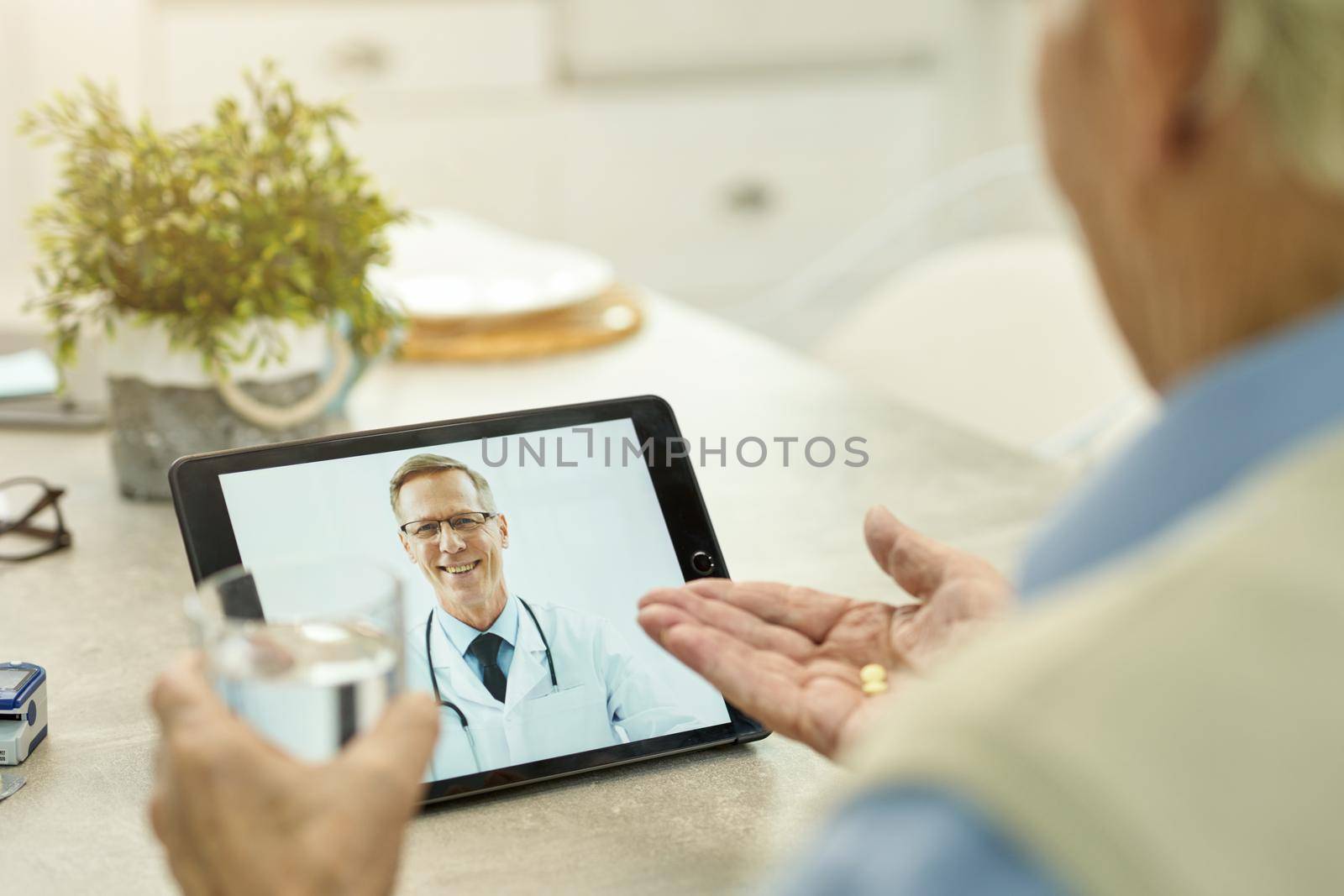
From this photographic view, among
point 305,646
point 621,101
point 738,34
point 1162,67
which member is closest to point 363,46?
point 621,101

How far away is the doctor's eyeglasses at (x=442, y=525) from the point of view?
739 mm

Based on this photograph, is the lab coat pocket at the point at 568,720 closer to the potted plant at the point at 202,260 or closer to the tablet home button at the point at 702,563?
the tablet home button at the point at 702,563

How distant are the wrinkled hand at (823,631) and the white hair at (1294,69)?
0.35 m

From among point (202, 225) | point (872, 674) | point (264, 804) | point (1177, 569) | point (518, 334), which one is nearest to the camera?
point (1177, 569)

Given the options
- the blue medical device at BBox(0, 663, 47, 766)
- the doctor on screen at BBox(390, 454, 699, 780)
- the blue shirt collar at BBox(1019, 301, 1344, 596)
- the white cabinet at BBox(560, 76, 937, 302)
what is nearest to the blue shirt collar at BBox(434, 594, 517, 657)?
the doctor on screen at BBox(390, 454, 699, 780)

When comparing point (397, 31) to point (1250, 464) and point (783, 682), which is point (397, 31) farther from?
point (1250, 464)

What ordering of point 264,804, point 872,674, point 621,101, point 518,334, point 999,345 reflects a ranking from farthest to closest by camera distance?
point 621,101
point 999,345
point 518,334
point 872,674
point 264,804

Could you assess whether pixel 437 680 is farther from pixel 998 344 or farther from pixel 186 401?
pixel 998 344

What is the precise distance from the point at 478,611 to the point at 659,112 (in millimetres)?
2659

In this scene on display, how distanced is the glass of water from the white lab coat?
0.14m

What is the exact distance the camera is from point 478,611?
713 millimetres

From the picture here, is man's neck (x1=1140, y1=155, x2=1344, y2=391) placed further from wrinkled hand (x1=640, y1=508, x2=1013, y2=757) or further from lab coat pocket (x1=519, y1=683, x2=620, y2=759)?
lab coat pocket (x1=519, y1=683, x2=620, y2=759)

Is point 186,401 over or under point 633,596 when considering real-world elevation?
over

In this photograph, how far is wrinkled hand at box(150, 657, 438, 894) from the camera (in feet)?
1.53
